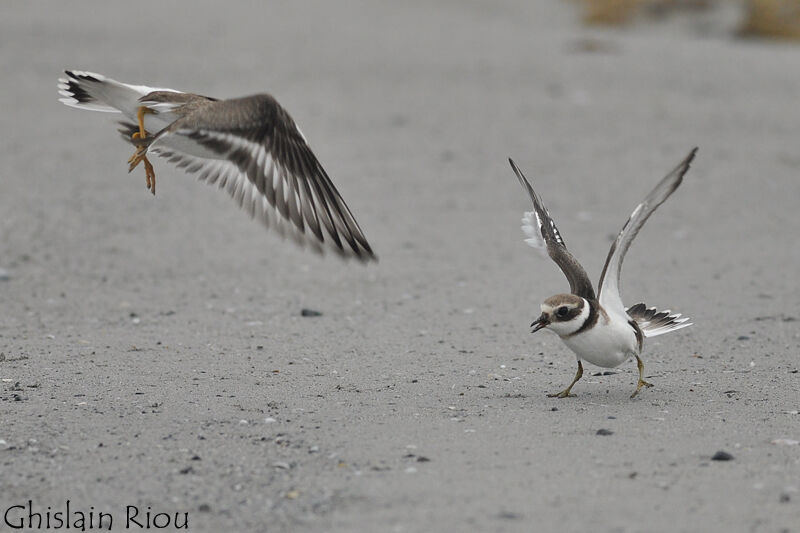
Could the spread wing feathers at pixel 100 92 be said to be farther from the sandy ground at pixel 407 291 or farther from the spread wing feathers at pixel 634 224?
the spread wing feathers at pixel 634 224

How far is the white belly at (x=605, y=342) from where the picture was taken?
17.8ft

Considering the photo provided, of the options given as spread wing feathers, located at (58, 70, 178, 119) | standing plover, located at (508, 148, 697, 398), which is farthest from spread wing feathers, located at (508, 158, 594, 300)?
spread wing feathers, located at (58, 70, 178, 119)

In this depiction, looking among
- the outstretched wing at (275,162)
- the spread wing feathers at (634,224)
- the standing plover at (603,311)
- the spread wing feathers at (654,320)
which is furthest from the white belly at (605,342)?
the outstretched wing at (275,162)

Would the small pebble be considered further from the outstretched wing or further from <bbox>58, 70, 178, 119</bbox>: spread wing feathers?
<bbox>58, 70, 178, 119</bbox>: spread wing feathers

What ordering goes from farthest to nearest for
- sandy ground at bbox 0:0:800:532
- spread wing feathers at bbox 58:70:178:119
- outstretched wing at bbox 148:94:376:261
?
spread wing feathers at bbox 58:70:178:119
outstretched wing at bbox 148:94:376:261
sandy ground at bbox 0:0:800:532

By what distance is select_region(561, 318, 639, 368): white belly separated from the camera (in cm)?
542

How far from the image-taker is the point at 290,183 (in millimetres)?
5996

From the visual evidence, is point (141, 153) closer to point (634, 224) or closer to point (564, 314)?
point (564, 314)

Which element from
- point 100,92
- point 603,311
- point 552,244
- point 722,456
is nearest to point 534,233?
point 552,244

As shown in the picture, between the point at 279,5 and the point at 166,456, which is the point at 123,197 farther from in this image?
the point at 279,5

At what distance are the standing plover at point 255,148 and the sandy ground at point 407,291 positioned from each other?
0.80m

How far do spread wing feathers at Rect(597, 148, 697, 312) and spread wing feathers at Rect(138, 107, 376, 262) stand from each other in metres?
1.16

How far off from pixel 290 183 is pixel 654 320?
2.07 meters

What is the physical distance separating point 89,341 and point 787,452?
13.3 ft
